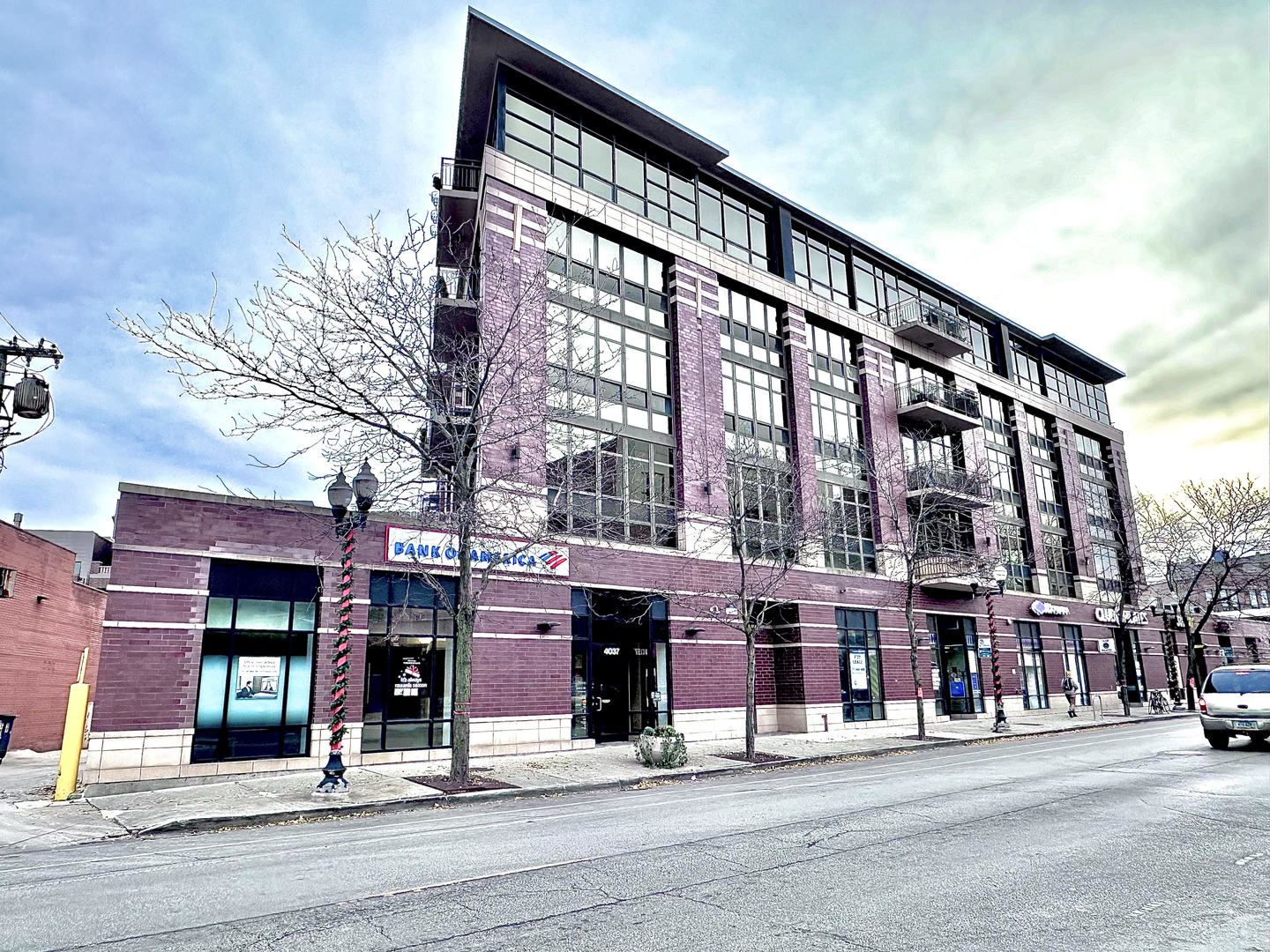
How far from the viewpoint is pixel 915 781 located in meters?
13.8

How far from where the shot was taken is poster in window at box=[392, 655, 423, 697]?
62.3 feet

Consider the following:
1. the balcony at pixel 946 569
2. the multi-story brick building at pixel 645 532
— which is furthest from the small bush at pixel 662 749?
the balcony at pixel 946 569

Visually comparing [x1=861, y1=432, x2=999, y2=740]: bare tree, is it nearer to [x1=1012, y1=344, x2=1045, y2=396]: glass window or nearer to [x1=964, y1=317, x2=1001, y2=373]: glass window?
[x1=964, y1=317, x2=1001, y2=373]: glass window

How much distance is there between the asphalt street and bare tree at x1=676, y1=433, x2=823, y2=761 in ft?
40.5

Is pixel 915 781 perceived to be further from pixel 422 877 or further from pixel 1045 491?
pixel 1045 491

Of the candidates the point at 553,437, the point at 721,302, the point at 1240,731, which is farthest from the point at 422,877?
the point at 721,302

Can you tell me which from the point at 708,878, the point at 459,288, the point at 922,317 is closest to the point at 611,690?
the point at 459,288

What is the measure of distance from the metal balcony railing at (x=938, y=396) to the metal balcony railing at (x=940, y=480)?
2.96 metres

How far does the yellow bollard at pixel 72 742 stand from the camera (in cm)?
1316

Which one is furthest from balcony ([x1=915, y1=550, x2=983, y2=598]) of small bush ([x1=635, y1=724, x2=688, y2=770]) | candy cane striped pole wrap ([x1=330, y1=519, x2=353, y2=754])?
candy cane striped pole wrap ([x1=330, y1=519, x2=353, y2=754])

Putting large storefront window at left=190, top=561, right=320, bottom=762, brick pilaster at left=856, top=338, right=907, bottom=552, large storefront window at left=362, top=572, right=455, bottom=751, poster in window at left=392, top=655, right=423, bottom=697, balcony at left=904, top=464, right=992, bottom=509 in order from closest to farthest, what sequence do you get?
1. large storefront window at left=190, top=561, right=320, bottom=762
2. large storefront window at left=362, top=572, right=455, bottom=751
3. poster in window at left=392, top=655, right=423, bottom=697
4. brick pilaster at left=856, top=338, right=907, bottom=552
5. balcony at left=904, top=464, right=992, bottom=509

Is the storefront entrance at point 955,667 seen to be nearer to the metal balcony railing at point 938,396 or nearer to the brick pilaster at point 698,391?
the metal balcony railing at point 938,396

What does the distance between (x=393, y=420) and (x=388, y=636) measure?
5738 millimetres

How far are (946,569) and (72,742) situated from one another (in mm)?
28642
